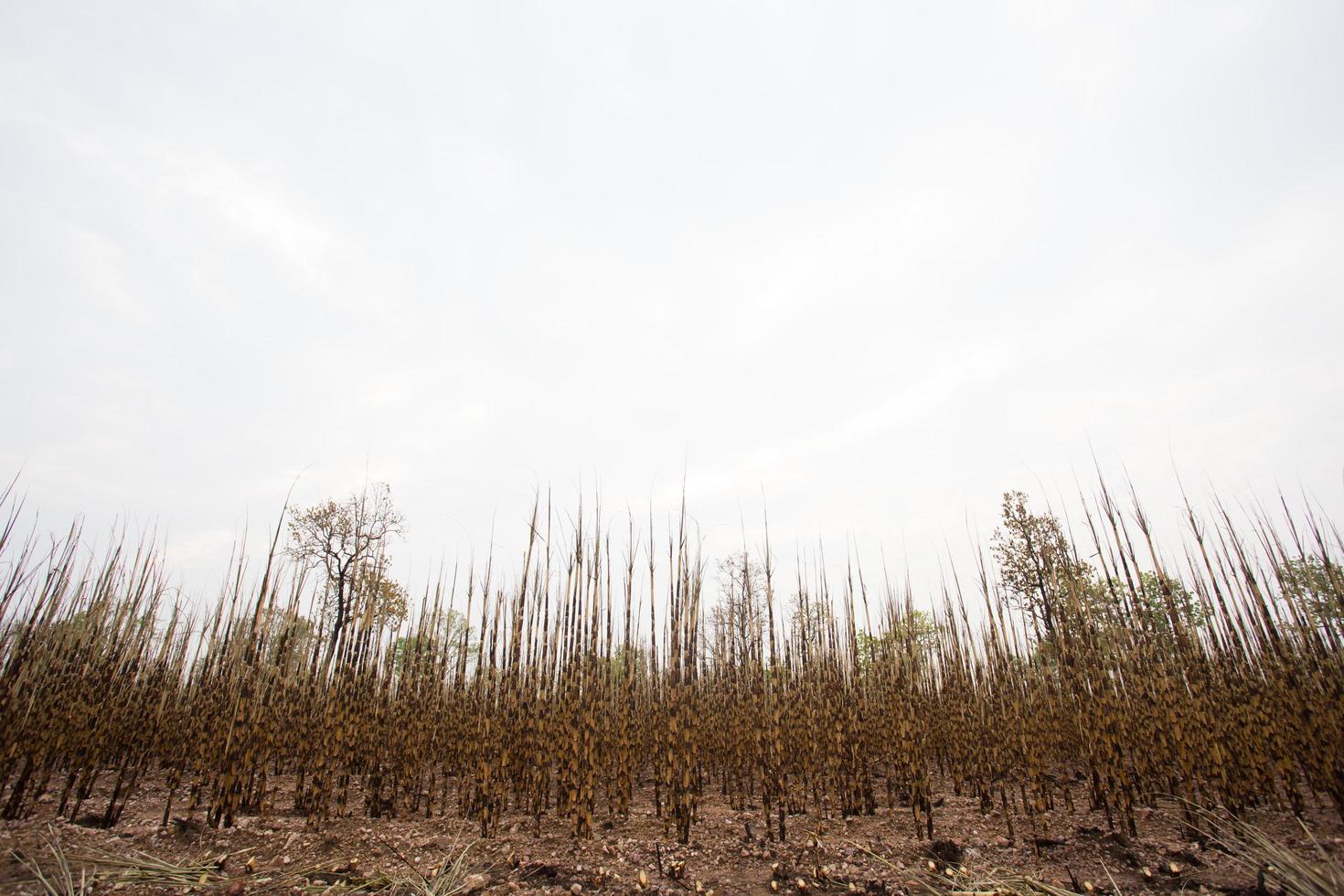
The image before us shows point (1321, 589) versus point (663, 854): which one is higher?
point (1321, 589)

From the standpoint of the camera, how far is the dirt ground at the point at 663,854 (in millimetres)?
3049

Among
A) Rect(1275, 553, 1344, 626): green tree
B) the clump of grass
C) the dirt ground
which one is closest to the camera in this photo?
the clump of grass

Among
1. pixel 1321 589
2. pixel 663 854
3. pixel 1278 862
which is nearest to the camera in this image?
pixel 1278 862

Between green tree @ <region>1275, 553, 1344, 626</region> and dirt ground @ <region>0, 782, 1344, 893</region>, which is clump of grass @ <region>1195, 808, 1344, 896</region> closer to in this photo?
dirt ground @ <region>0, 782, 1344, 893</region>

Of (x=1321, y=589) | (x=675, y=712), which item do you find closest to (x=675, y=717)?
(x=675, y=712)

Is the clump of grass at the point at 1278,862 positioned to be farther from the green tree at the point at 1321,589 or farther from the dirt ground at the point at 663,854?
the green tree at the point at 1321,589

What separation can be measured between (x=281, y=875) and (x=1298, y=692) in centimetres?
663

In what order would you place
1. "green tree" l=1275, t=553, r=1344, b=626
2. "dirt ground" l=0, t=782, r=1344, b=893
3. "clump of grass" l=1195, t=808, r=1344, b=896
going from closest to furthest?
"clump of grass" l=1195, t=808, r=1344, b=896, "dirt ground" l=0, t=782, r=1344, b=893, "green tree" l=1275, t=553, r=1344, b=626

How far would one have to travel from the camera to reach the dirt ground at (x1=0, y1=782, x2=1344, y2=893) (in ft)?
Answer: 10.0

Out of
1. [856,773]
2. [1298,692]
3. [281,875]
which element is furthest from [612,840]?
[1298,692]

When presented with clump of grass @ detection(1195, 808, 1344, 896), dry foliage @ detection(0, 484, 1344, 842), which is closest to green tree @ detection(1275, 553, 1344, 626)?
Result: dry foliage @ detection(0, 484, 1344, 842)

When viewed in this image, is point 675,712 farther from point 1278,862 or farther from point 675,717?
point 1278,862

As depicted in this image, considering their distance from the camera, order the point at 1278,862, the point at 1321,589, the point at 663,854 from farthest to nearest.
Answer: the point at 1321,589, the point at 663,854, the point at 1278,862

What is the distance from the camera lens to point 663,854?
3.48 m
